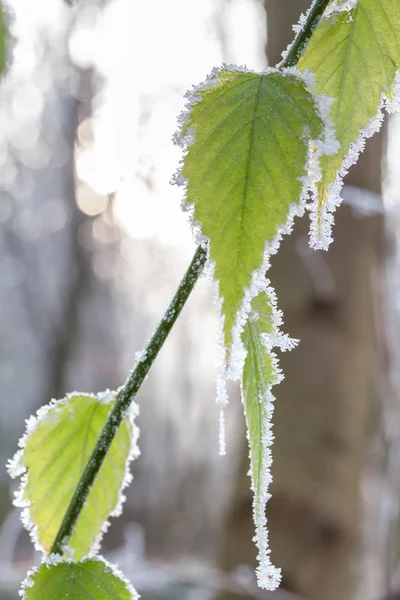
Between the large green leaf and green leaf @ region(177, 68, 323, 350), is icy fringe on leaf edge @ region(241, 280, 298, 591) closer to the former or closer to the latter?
green leaf @ region(177, 68, 323, 350)

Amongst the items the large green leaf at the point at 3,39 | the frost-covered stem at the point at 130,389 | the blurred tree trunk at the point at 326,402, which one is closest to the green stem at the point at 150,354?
the frost-covered stem at the point at 130,389

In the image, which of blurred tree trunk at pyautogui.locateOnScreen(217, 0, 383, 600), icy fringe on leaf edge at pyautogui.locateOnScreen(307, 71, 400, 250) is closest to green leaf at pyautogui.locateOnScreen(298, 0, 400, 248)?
icy fringe on leaf edge at pyautogui.locateOnScreen(307, 71, 400, 250)

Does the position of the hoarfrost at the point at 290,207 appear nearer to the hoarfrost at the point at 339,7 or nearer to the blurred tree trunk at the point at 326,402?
the hoarfrost at the point at 339,7

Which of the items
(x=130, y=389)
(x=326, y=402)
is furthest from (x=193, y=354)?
(x=130, y=389)

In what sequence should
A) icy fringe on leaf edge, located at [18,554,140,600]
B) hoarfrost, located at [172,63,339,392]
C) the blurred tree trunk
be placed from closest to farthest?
hoarfrost, located at [172,63,339,392]
icy fringe on leaf edge, located at [18,554,140,600]
the blurred tree trunk

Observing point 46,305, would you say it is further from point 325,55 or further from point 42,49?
point 325,55

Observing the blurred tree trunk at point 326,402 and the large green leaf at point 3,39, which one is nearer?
the large green leaf at point 3,39

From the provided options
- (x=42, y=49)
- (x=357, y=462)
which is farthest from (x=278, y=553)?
(x=42, y=49)
